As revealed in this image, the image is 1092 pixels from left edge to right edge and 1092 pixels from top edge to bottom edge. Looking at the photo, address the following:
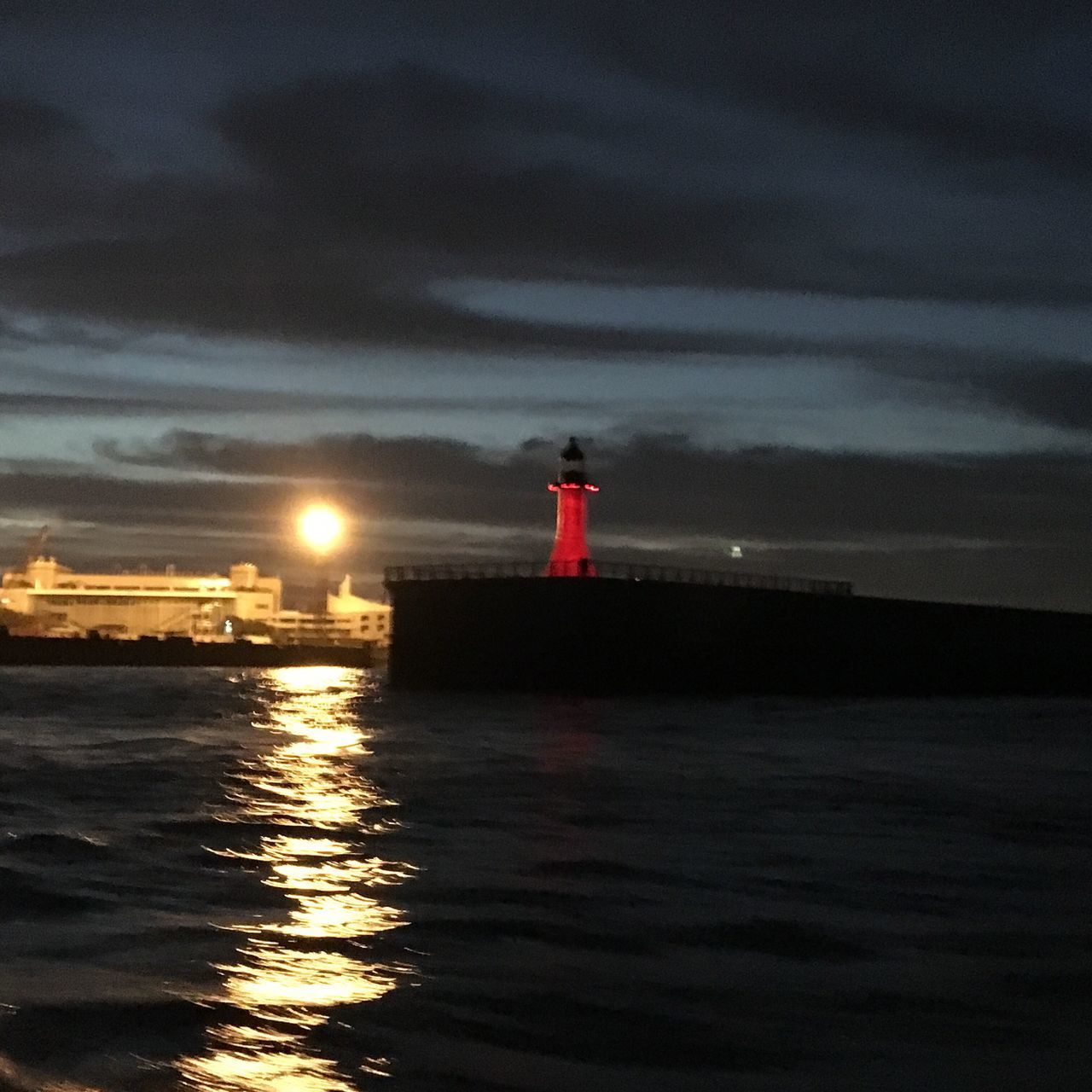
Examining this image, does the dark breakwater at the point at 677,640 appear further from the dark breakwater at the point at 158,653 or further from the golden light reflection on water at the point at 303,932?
the dark breakwater at the point at 158,653

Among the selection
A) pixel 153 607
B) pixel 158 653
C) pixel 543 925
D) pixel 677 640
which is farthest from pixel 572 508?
pixel 153 607

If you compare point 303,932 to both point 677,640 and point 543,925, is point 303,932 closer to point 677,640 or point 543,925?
point 543,925

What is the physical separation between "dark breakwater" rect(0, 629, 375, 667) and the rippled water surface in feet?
288

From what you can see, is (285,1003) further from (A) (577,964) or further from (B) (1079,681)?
(B) (1079,681)

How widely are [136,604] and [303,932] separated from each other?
447 ft

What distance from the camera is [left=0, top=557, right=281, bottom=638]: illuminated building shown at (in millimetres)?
142125

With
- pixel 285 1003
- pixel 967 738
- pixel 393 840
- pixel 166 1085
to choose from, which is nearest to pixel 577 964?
pixel 285 1003

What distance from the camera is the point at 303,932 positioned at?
12117mm

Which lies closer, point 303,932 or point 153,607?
point 303,932

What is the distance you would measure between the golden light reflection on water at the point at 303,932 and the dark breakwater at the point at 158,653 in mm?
89779

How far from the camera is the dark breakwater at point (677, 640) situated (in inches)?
1911

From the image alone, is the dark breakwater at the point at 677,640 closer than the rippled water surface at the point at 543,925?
No

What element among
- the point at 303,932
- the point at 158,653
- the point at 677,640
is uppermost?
the point at 677,640

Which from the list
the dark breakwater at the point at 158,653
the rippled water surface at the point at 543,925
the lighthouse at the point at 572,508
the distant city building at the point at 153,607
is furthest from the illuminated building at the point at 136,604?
the rippled water surface at the point at 543,925
